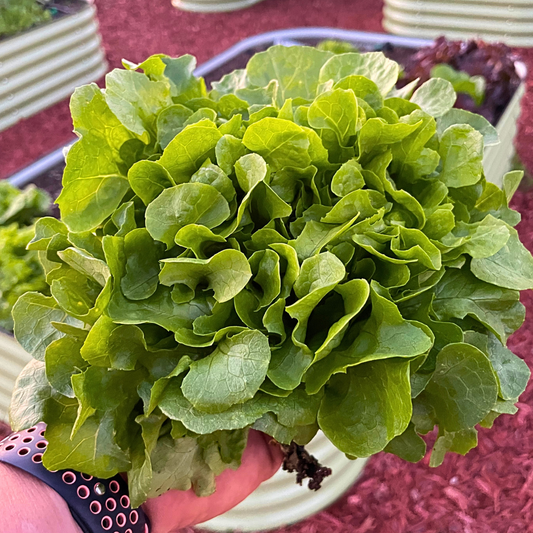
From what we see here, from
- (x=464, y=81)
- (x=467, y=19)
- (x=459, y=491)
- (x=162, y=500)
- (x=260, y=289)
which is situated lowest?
(x=459, y=491)

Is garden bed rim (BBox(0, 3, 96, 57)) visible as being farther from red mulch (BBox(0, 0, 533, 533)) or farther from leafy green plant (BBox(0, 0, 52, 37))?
red mulch (BBox(0, 0, 533, 533))

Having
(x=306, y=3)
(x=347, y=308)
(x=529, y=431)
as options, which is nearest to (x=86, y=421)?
(x=347, y=308)

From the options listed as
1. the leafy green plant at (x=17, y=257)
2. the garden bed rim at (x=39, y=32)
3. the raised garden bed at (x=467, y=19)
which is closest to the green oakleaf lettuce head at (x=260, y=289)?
the leafy green plant at (x=17, y=257)

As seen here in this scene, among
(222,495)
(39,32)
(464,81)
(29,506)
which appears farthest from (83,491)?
(39,32)

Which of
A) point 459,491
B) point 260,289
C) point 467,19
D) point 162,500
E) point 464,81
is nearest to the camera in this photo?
point 260,289

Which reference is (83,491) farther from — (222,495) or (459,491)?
(459,491)

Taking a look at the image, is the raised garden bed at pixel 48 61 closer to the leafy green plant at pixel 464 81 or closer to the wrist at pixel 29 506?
the leafy green plant at pixel 464 81
